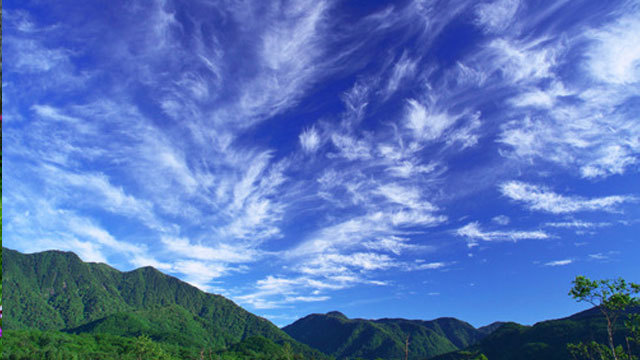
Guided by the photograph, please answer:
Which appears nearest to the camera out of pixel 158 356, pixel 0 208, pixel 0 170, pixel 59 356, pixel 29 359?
pixel 0 170

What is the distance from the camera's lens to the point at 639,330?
6241 centimetres

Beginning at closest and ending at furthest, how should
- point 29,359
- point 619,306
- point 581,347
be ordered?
point 619,306, point 581,347, point 29,359

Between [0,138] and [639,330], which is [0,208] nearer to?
[0,138]

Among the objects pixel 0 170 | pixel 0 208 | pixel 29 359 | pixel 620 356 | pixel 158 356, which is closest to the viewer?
pixel 0 170

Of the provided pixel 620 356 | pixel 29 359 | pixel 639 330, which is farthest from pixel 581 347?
pixel 29 359

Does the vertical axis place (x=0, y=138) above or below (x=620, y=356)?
above

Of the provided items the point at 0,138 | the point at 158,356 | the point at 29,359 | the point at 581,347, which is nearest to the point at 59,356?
the point at 29,359

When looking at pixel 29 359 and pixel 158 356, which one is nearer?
pixel 158 356

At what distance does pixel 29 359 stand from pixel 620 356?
235960mm

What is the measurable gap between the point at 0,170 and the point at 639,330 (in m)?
84.2

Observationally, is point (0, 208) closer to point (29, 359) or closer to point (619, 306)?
point (619, 306)

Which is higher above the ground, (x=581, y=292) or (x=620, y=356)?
(x=581, y=292)

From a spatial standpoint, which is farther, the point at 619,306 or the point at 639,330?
the point at 639,330

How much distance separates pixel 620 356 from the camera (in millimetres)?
74625
